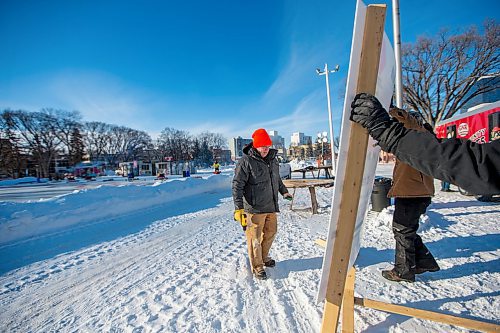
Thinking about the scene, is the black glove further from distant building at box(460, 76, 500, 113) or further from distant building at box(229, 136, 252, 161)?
distant building at box(229, 136, 252, 161)

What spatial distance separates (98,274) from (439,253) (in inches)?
201

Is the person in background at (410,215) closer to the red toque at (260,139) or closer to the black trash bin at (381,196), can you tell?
the red toque at (260,139)

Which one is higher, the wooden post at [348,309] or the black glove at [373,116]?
the black glove at [373,116]

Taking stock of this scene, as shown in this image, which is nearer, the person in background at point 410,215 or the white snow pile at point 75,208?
the person in background at point 410,215

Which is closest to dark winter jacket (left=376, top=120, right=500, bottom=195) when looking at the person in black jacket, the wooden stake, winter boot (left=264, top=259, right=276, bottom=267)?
the person in black jacket

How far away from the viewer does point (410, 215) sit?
2551mm

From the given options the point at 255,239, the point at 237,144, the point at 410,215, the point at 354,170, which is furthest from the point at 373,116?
the point at 237,144

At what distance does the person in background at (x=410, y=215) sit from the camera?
251 cm

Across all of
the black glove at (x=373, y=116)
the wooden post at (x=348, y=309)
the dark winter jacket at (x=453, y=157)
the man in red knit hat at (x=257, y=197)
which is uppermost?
the black glove at (x=373, y=116)

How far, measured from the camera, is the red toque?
302cm

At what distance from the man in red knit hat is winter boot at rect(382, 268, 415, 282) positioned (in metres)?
1.45

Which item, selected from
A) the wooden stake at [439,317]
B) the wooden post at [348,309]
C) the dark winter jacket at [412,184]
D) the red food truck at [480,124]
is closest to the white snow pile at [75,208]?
the wooden post at [348,309]

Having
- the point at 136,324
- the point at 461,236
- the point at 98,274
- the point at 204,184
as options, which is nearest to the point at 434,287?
the point at 461,236

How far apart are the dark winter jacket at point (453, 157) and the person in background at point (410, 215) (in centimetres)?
166
